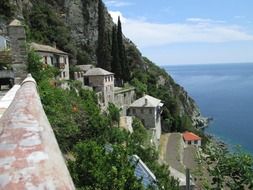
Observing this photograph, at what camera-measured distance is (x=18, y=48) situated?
1486 cm

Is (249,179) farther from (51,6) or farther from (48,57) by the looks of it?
(51,6)

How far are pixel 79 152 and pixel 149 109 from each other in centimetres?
3772

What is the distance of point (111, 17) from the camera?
249 feet

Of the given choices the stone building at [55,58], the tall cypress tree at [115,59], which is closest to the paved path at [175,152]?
the tall cypress tree at [115,59]

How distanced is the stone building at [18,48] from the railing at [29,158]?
42.4 ft

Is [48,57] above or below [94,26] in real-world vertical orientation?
below

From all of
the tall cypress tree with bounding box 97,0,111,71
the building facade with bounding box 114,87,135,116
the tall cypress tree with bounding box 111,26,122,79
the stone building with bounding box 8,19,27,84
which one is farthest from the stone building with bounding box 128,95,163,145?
the stone building with bounding box 8,19,27,84

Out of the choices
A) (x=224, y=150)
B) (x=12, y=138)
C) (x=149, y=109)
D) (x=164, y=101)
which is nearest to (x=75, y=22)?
(x=164, y=101)

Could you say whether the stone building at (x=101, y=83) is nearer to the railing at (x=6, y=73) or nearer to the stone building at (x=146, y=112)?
the stone building at (x=146, y=112)

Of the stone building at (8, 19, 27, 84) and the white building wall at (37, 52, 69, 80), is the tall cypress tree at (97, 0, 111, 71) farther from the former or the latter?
the stone building at (8, 19, 27, 84)

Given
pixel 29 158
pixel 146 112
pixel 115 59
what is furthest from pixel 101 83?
pixel 29 158

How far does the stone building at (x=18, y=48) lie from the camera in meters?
14.6

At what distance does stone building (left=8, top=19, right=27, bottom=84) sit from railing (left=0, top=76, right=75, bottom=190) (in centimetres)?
1291

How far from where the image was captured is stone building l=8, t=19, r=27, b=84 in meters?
14.6
